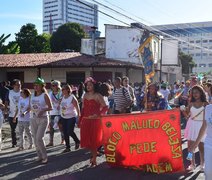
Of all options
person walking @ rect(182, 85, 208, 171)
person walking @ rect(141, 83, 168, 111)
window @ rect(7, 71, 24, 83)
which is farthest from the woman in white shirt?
window @ rect(7, 71, 24, 83)

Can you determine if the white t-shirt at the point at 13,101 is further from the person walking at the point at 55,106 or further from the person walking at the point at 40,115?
the person walking at the point at 40,115

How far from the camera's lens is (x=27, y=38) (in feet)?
159

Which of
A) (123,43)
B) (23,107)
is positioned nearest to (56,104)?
(23,107)

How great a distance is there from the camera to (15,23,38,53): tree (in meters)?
48.2

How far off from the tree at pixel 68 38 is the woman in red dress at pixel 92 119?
42.7 meters

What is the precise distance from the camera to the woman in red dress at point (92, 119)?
23.2 ft

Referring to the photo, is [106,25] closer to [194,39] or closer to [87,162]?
[87,162]

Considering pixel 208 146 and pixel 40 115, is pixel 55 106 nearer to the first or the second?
pixel 40 115

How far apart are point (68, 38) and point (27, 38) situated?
224 inches

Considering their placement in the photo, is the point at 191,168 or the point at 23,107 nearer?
the point at 191,168

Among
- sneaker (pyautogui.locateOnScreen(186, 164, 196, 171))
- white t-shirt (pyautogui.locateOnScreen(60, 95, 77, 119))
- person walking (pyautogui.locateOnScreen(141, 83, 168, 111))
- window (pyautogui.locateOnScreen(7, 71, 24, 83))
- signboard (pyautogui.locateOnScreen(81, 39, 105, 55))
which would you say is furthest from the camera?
signboard (pyautogui.locateOnScreen(81, 39, 105, 55))

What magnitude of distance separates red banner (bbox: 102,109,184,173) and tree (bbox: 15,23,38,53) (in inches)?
1694

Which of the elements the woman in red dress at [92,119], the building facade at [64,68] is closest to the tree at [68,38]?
the building facade at [64,68]

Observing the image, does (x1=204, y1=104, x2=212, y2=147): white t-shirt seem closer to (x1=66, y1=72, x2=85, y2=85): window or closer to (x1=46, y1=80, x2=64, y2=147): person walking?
(x1=46, y1=80, x2=64, y2=147): person walking
